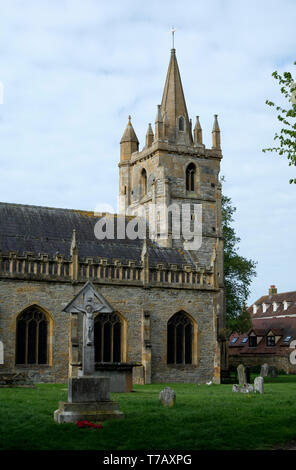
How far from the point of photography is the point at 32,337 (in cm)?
3180

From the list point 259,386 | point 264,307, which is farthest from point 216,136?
point 259,386

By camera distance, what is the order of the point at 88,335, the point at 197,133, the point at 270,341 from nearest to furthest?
Result: the point at 88,335
the point at 197,133
the point at 270,341

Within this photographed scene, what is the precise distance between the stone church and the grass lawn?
8588 mm

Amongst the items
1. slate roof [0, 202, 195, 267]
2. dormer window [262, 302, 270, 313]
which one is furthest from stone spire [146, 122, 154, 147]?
dormer window [262, 302, 270, 313]

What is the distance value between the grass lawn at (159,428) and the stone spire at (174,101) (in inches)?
1296

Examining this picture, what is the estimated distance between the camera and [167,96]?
49.5 m

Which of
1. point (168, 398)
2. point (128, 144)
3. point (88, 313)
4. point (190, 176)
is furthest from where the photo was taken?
point (128, 144)

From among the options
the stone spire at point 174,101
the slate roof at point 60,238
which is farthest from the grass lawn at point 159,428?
the stone spire at point 174,101

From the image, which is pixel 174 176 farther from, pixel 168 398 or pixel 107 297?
pixel 168 398

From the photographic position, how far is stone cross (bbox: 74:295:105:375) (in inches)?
616

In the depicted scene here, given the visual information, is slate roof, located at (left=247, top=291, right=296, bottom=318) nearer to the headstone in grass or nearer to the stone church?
the stone church

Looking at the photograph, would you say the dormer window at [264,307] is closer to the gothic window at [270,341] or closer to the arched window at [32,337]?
the gothic window at [270,341]
